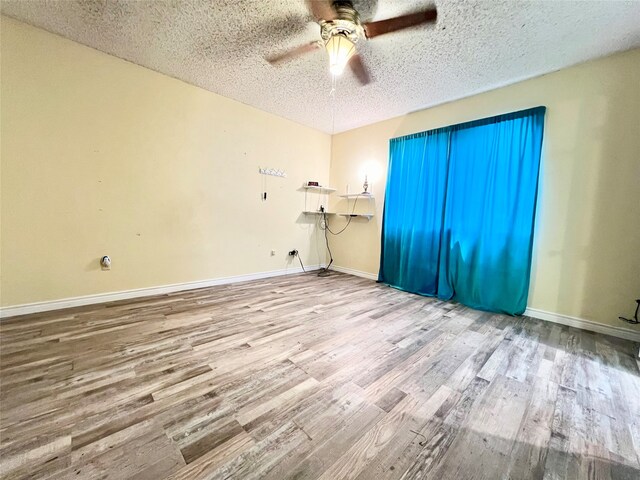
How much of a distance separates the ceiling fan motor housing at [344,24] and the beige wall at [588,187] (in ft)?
7.15

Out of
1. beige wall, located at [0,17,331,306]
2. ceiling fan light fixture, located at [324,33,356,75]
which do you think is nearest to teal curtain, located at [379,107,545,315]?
ceiling fan light fixture, located at [324,33,356,75]

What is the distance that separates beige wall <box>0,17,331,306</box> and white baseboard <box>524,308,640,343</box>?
384 cm

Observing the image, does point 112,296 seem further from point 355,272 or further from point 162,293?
point 355,272

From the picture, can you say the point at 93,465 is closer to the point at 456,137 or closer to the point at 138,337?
the point at 138,337

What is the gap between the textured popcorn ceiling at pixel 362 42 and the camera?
1995mm

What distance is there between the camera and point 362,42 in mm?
2355

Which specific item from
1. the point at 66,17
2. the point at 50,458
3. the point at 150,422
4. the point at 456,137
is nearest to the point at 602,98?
the point at 456,137

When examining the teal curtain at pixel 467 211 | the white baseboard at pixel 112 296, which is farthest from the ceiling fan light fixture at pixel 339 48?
the white baseboard at pixel 112 296

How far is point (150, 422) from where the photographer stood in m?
1.29

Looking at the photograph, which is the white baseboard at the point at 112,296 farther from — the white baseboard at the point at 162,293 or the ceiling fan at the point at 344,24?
the ceiling fan at the point at 344,24

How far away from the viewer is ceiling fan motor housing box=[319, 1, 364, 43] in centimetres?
192

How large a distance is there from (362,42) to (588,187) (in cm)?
273

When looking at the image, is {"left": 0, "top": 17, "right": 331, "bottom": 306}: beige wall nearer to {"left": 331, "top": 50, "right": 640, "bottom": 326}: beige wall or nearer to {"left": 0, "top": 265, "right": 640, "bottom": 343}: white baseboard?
{"left": 0, "top": 265, "right": 640, "bottom": 343}: white baseboard

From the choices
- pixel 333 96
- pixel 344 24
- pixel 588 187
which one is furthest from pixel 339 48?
pixel 588 187
